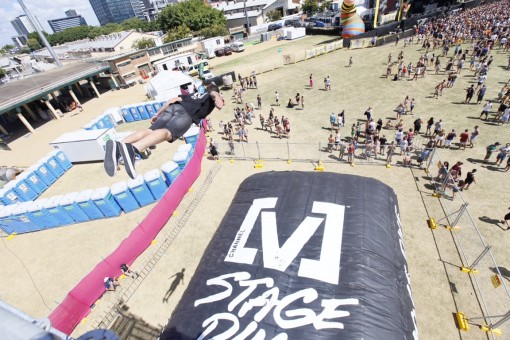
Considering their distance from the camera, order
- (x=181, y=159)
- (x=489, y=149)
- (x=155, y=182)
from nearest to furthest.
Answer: (x=489, y=149) < (x=155, y=182) < (x=181, y=159)

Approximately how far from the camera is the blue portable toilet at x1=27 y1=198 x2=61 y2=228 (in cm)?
1638

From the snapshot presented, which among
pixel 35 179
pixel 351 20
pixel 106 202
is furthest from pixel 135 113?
pixel 351 20

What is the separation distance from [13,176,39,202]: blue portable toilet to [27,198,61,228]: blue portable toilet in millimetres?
4095

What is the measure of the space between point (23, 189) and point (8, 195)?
3.21 feet

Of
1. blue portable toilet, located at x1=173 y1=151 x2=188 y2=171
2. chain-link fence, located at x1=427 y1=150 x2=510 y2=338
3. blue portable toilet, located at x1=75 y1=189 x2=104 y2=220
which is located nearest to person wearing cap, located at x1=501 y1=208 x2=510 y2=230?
chain-link fence, located at x1=427 y1=150 x2=510 y2=338

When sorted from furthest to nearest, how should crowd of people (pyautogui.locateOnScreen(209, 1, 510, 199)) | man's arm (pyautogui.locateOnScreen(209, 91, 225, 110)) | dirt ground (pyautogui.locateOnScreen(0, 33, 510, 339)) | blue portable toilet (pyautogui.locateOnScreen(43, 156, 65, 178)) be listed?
1. blue portable toilet (pyautogui.locateOnScreen(43, 156, 65, 178))
2. crowd of people (pyautogui.locateOnScreen(209, 1, 510, 199))
3. dirt ground (pyautogui.locateOnScreen(0, 33, 510, 339))
4. man's arm (pyautogui.locateOnScreen(209, 91, 225, 110))

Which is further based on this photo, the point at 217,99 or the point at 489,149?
the point at 489,149

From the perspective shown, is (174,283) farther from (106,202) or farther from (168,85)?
(168,85)

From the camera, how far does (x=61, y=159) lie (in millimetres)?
23078

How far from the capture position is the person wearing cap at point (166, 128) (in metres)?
5.99

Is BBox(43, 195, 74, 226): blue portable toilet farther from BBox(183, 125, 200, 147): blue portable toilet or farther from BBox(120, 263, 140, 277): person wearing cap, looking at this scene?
BBox(183, 125, 200, 147): blue portable toilet

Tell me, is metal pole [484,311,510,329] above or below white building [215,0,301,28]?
below

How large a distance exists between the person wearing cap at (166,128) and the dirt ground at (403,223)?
8.24m

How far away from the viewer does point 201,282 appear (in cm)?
847
